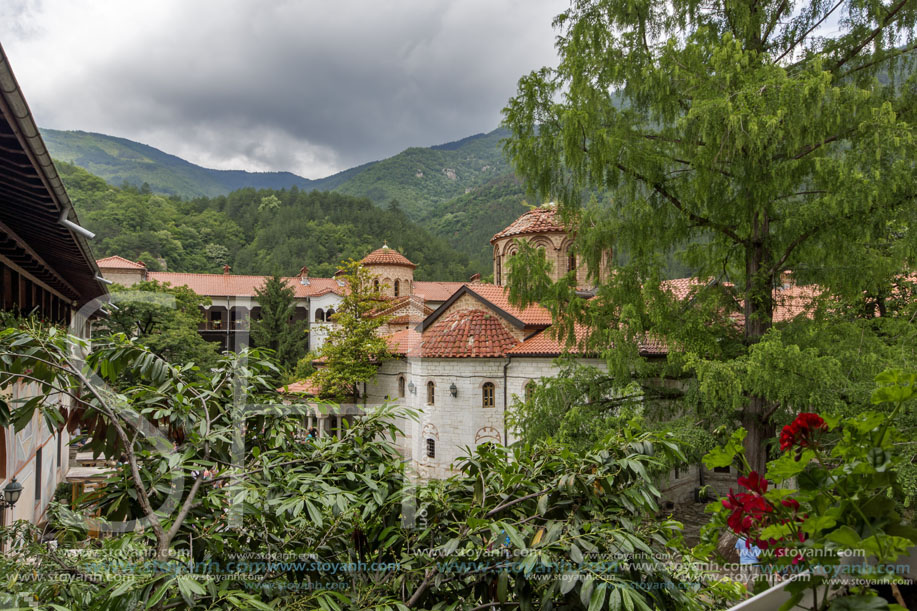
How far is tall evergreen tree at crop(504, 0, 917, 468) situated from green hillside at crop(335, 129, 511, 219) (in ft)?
317

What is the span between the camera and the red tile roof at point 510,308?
16.8 m

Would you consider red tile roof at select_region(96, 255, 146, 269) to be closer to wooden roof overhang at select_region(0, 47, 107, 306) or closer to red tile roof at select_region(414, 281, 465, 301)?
red tile roof at select_region(414, 281, 465, 301)

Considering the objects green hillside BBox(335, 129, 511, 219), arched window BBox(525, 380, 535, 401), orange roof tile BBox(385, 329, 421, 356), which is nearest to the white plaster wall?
arched window BBox(525, 380, 535, 401)

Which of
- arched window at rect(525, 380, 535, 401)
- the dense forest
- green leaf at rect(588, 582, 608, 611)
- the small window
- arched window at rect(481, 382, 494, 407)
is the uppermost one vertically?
the dense forest

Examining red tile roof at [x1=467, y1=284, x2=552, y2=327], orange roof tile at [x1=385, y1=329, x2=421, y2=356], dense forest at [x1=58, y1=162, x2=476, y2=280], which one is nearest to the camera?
red tile roof at [x1=467, y1=284, x2=552, y2=327]

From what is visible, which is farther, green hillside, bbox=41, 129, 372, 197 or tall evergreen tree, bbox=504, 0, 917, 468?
green hillside, bbox=41, 129, 372, 197

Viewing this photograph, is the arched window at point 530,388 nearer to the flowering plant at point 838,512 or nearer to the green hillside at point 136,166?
the flowering plant at point 838,512

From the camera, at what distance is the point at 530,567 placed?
1849 millimetres

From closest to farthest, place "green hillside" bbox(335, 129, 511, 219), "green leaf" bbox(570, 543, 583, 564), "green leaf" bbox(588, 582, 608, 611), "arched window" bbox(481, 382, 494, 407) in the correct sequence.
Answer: "green leaf" bbox(588, 582, 608, 611) < "green leaf" bbox(570, 543, 583, 564) < "arched window" bbox(481, 382, 494, 407) < "green hillside" bbox(335, 129, 511, 219)

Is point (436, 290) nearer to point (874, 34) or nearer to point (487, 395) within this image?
point (487, 395)

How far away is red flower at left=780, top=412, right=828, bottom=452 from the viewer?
1.14 m

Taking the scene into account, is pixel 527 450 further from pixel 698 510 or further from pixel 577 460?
pixel 698 510

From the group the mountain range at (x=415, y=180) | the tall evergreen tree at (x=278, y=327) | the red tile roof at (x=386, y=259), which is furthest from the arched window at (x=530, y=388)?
the mountain range at (x=415, y=180)

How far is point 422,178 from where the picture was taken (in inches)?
5012
